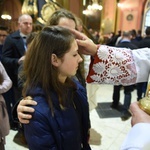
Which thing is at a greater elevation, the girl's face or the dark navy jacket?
the girl's face

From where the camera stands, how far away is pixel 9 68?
2.33 metres

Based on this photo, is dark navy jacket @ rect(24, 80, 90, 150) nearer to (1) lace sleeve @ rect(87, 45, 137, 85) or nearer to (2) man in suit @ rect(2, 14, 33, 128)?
(1) lace sleeve @ rect(87, 45, 137, 85)

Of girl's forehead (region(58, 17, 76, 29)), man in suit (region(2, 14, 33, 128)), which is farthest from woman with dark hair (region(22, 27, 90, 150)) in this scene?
man in suit (region(2, 14, 33, 128))

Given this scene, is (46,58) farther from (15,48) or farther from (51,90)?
(15,48)

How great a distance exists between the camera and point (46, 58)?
33.6 inches

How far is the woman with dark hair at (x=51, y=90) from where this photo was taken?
0.84 m

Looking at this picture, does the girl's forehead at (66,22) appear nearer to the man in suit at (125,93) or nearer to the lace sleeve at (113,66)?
the lace sleeve at (113,66)

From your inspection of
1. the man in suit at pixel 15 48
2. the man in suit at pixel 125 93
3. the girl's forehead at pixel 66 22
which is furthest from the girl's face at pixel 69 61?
the man in suit at pixel 125 93

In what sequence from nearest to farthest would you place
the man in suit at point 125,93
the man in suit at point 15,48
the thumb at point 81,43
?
the thumb at point 81,43
the man in suit at point 15,48
the man in suit at point 125,93

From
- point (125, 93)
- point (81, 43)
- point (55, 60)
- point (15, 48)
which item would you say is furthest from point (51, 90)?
point (125, 93)

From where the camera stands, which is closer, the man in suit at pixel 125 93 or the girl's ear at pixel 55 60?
the girl's ear at pixel 55 60

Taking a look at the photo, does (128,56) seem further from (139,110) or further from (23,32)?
(23,32)

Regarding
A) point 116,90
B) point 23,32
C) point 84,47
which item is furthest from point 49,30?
point 116,90

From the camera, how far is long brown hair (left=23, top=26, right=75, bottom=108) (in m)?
0.85
